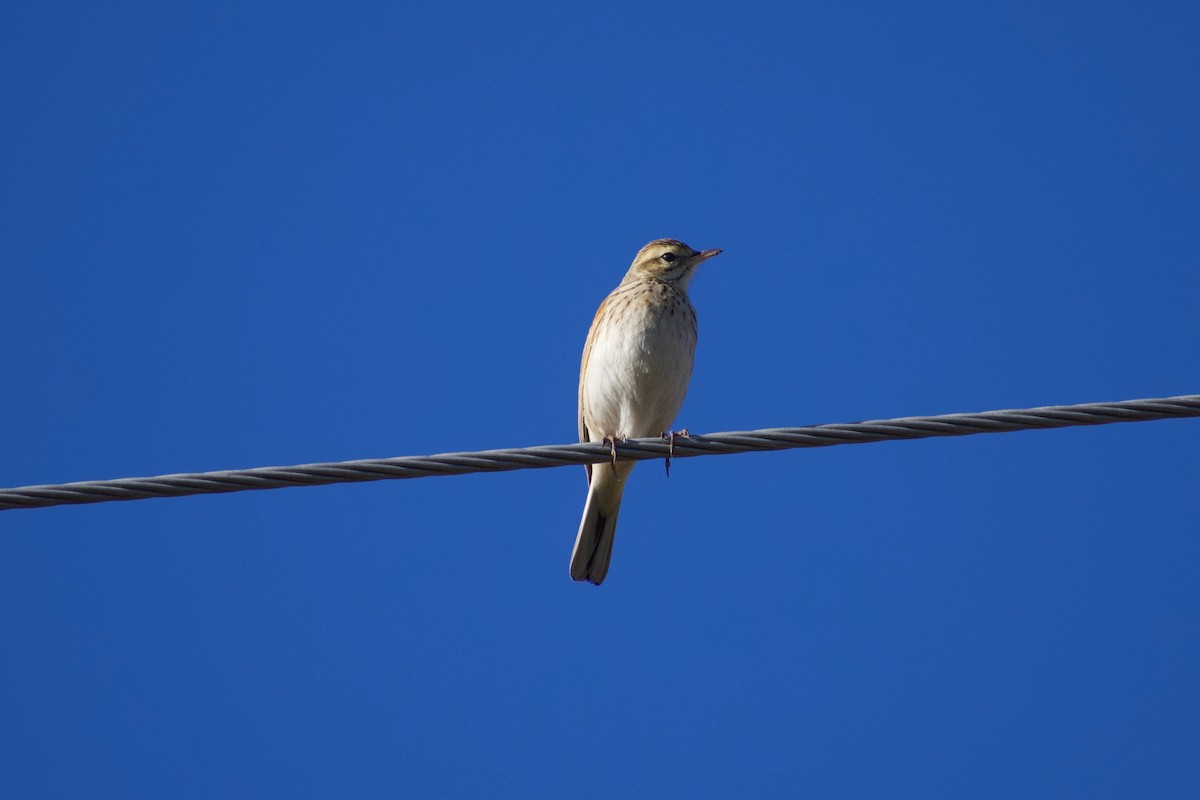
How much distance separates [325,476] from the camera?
4.83 metres

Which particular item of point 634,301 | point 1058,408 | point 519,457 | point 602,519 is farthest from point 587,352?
point 1058,408

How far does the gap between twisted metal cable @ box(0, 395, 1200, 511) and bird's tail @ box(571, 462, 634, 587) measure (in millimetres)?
3044

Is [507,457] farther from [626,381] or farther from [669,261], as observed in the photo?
[669,261]

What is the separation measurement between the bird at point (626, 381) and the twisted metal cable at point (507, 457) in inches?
115

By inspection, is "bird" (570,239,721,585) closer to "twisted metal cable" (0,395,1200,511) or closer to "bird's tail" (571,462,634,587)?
"bird's tail" (571,462,634,587)

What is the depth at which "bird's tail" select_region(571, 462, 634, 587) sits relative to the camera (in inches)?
319

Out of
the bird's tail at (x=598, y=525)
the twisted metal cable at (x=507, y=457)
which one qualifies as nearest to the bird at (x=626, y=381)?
the bird's tail at (x=598, y=525)

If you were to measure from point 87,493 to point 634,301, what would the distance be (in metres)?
4.21

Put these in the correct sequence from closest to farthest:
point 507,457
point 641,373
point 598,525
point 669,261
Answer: point 507,457 → point 641,373 → point 598,525 → point 669,261

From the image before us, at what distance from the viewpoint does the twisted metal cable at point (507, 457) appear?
15.4ft

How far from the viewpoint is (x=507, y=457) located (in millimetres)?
4977

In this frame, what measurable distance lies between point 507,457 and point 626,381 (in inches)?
123

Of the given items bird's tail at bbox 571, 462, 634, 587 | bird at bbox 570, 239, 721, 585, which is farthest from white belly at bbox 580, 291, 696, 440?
Result: bird's tail at bbox 571, 462, 634, 587

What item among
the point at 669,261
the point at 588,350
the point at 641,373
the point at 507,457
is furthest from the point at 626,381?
the point at 507,457
